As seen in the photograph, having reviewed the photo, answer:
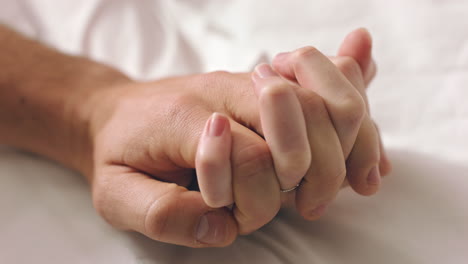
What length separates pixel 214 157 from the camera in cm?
46

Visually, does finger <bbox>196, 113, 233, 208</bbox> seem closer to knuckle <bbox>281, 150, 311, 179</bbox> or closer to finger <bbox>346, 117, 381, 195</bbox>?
knuckle <bbox>281, 150, 311, 179</bbox>

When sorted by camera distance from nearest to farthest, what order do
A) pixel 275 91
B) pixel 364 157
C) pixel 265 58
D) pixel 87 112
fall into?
pixel 275 91 → pixel 364 157 → pixel 87 112 → pixel 265 58

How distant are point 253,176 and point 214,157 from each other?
56 millimetres

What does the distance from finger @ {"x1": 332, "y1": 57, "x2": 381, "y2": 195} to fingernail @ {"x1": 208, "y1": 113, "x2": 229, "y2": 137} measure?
200 millimetres

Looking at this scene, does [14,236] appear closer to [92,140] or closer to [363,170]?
[92,140]

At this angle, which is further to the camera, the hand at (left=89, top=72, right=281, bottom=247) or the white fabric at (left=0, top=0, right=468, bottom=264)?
the white fabric at (left=0, top=0, right=468, bottom=264)

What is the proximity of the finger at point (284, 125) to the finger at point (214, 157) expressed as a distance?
0.05 meters

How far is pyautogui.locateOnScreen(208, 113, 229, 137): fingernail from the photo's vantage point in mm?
466

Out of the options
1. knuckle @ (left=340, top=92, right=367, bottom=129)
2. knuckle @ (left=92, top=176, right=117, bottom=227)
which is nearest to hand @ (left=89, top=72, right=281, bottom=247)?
knuckle @ (left=92, top=176, right=117, bottom=227)

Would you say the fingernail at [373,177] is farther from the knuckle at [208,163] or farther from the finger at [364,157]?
the knuckle at [208,163]

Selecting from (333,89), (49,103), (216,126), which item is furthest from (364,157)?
(49,103)

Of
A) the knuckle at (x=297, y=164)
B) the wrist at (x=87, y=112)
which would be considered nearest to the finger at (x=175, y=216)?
the knuckle at (x=297, y=164)

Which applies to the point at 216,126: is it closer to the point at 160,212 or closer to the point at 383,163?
the point at 160,212

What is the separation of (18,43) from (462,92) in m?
0.96
